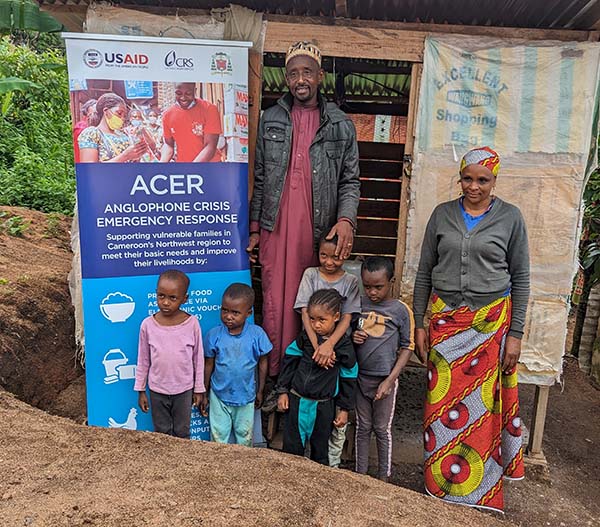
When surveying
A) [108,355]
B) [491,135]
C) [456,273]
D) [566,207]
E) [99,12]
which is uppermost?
[99,12]

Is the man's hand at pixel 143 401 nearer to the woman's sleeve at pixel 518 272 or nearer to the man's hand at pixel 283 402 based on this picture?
the man's hand at pixel 283 402

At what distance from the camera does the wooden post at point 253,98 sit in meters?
3.35

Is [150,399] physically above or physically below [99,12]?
below

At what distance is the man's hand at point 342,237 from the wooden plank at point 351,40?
1.17m

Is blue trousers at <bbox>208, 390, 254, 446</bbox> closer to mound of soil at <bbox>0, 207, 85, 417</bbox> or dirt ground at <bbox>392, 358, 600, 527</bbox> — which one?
dirt ground at <bbox>392, 358, 600, 527</bbox>

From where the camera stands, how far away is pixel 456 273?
2787 mm

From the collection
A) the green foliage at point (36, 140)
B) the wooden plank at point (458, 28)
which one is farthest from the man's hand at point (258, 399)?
the green foliage at point (36, 140)

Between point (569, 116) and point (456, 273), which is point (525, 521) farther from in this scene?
point (569, 116)

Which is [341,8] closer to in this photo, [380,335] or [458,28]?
[458,28]

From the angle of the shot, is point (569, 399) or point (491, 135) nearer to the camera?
point (491, 135)

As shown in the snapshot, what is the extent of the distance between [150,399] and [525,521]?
7.96 feet

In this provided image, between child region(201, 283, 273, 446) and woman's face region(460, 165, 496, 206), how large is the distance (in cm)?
134

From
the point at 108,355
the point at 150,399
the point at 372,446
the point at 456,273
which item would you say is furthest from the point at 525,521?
the point at 108,355

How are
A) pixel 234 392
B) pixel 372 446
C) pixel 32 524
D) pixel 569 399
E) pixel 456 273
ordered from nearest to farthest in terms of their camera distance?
pixel 32 524, pixel 456 273, pixel 234 392, pixel 372 446, pixel 569 399
